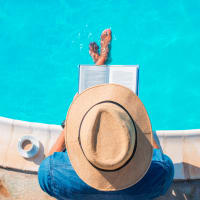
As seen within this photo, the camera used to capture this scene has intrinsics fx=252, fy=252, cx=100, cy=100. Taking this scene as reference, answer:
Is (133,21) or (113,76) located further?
(133,21)

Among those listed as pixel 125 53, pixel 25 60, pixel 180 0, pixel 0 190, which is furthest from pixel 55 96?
pixel 180 0

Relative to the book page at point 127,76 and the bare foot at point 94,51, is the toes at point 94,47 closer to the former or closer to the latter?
the bare foot at point 94,51

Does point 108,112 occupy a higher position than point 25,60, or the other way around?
point 25,60

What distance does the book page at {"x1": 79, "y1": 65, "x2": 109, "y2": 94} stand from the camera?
332 cm

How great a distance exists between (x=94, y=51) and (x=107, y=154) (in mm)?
2699

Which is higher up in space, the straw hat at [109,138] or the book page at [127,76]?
the book page at [127,76]

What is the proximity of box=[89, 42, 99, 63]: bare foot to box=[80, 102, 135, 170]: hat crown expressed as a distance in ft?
8.01

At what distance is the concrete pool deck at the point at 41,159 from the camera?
3.57m

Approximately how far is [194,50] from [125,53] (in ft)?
3.92

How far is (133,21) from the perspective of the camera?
4.45 meters

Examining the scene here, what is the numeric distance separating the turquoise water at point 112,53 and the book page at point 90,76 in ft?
3.47

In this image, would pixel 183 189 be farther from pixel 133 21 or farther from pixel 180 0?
pixel 180 0

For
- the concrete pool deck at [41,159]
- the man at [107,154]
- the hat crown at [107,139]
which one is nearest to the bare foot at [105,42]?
the concrete pool deck at [41,159]

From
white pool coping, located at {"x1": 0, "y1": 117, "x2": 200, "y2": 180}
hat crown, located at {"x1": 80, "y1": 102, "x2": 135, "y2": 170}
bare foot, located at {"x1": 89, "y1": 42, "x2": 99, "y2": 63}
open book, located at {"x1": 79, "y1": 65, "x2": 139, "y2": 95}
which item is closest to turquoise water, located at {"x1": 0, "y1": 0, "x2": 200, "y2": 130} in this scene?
bare foot, located at {"x1": 89, "y1": 42, "x2": 99, "y2": 63}
